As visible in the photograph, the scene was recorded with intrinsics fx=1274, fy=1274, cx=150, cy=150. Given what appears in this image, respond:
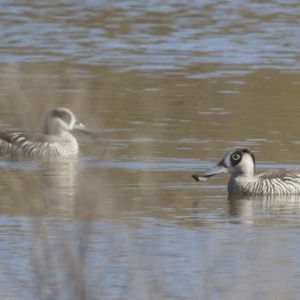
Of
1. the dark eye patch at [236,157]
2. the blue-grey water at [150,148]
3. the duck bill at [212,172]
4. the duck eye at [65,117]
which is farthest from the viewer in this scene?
the duck eye at [65,117]

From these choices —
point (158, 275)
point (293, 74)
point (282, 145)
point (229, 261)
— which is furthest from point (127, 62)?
point (158, 275)

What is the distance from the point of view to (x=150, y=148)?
1719cm

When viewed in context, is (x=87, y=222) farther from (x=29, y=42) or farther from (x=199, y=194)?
(x=29, y=42)

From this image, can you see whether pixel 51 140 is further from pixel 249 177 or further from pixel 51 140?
pixel 249 177

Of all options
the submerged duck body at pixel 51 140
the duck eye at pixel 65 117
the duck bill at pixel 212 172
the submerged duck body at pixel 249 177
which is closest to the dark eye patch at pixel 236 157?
the submerged duck body at pixel 249 177

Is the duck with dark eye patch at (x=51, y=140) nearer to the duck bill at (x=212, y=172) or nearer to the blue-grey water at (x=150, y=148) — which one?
the blue-grey water at (x=150, y=148)

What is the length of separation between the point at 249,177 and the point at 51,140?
3800 millimetres

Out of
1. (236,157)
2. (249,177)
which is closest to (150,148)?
(236,157)

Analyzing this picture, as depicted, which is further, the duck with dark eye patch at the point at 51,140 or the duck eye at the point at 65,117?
the duck eye at the point at 65,117

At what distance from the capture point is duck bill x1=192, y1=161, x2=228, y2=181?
14797 millimetres

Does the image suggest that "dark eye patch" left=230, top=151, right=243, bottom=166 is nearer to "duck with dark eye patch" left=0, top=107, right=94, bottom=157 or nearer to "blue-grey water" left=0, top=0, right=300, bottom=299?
"blue-grey water" left=0, top=0, right=300, bottom=299

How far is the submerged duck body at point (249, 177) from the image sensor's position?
14.9 metres


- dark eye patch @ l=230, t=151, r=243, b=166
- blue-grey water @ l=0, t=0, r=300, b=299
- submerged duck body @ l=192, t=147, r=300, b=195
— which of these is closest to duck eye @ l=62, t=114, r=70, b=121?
blue-grey water @ l=0, t=0, r=300, b=299

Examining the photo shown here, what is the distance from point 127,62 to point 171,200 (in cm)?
1217
